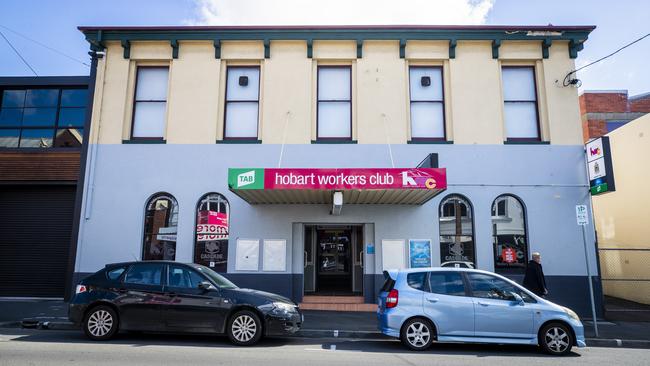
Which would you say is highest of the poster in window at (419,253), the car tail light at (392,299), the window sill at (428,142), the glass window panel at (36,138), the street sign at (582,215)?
the glass window panel at (36,138)

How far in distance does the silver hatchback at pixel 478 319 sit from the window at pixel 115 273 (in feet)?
17.2

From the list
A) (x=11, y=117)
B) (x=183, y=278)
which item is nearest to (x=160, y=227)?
(x=183, y=278)

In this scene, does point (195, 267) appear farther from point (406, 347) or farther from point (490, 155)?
point (490, 155)

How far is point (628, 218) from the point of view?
15.8m

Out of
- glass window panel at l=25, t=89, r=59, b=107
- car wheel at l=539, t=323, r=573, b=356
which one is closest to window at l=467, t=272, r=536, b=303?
car wheel at l=539, t=323, r=573, b=356

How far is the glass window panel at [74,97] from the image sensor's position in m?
14.7

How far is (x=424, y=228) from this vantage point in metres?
12.9

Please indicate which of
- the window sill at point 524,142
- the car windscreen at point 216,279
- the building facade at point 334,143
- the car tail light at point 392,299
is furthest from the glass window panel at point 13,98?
the window sill at point 524,142

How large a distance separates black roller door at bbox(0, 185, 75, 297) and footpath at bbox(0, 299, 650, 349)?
3.21 feet

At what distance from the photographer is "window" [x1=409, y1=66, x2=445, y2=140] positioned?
13.7 meters

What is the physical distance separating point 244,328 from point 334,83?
27.8 ft

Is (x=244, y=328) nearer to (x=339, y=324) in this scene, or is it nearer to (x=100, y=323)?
(x=100, y=323)

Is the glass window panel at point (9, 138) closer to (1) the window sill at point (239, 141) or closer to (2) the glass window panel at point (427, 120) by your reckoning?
(1) the window sill at point (239, 141)

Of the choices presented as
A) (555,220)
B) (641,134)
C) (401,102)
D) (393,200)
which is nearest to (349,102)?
(401,102)
